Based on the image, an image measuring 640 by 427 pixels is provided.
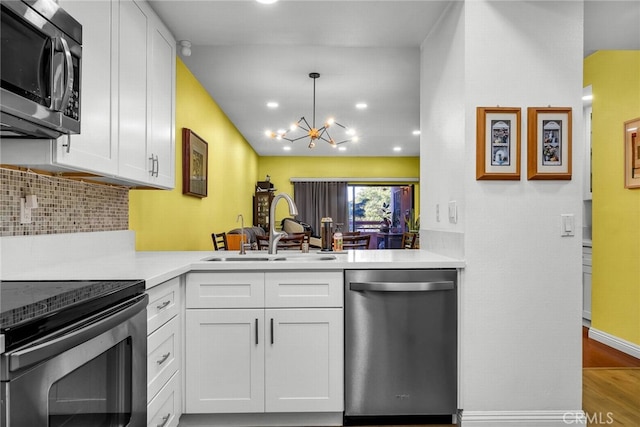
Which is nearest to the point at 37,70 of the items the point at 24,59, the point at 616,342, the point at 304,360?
the point at 24,59

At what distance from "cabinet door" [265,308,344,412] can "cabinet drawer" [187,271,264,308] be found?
0.41 feet

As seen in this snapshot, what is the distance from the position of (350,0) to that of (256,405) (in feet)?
7.51

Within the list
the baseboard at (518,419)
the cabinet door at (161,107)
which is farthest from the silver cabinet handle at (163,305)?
the baseboard at (518,419)

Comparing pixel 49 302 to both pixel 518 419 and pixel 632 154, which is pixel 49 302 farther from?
pixel 632 154

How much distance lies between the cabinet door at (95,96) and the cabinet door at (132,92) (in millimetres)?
81

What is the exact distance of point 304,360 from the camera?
2.25 meters

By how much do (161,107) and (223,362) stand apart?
153cm

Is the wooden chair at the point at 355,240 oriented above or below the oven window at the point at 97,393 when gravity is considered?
above

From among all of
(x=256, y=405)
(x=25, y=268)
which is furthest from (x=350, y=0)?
(x=256, y=405)

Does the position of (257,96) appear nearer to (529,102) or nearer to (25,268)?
(529,102)

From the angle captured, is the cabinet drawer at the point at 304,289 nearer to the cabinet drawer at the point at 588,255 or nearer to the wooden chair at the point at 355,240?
the wooden chair at the point at 355,240

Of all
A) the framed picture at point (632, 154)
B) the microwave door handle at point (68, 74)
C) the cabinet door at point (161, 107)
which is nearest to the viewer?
the microwave door handle at point (68, 74)

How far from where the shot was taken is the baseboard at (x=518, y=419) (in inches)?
88.8

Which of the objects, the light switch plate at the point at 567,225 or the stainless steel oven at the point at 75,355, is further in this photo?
the light switch plate at the point at 567,225
